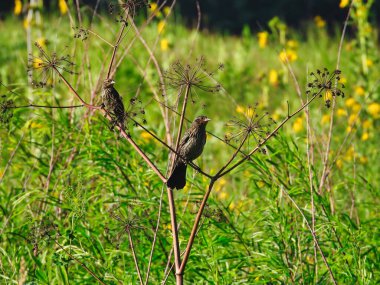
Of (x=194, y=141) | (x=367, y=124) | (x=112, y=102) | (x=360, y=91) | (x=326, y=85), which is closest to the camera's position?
(x=326, y=85)

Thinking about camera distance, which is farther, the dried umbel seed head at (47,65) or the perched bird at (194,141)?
the perched bird at (194,141)

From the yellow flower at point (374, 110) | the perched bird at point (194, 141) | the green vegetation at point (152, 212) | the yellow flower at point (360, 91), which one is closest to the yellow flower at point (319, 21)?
the yellow flower at point (360, 91)

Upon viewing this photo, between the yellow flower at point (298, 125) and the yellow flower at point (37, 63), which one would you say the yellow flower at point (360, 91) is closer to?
the yellow flower at point (298, 125)

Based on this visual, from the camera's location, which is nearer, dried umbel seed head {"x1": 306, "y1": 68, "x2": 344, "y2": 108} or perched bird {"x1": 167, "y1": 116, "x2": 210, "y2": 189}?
dried umbel seed head {"x1": 306, "y1": 68, "x2": 344, "y2": 108}

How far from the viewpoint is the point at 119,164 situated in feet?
11.3

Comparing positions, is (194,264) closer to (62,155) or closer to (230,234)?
(230,234)

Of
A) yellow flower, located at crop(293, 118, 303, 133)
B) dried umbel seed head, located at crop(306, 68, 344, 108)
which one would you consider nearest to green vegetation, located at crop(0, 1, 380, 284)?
dried umbel seed head, located at crop(306, 68, 344, 108)

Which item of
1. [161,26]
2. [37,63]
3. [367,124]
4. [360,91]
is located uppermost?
[161,26]

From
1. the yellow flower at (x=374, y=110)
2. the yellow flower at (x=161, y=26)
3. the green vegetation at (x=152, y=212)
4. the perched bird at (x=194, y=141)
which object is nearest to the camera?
the perched bird at (x=194, y=141)

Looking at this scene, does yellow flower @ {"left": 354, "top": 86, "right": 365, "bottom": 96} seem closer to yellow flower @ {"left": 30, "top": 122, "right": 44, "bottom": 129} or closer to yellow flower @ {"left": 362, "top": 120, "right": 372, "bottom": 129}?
yellow flower @ {"left": 362, "top": 120, "right": 372, "bottom": 129}

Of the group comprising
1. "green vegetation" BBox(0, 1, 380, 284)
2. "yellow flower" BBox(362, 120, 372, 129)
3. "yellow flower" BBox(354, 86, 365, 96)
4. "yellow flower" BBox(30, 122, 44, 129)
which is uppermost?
"yellow flower" BBox(354, 86, 365, 96)

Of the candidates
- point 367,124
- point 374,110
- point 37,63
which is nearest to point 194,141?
point 37,63

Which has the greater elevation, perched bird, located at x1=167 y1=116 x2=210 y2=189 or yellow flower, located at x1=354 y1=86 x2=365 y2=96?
yellow flower, located at x1=354 y1=86 x2=365 y2=96

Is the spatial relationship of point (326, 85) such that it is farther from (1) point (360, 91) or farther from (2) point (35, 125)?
(1) point (360, 91)
